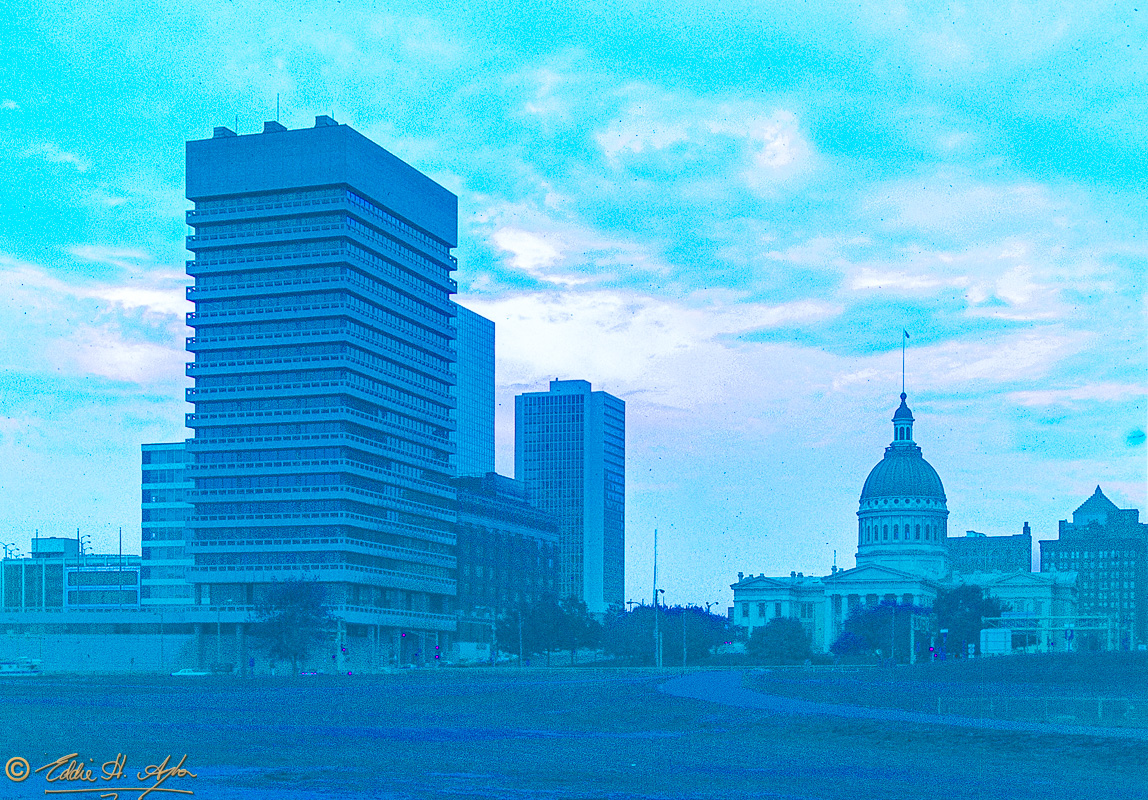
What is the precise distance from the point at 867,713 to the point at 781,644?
124613 mm

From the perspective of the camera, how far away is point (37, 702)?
66875 mm

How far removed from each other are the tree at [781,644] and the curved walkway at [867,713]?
101 meters

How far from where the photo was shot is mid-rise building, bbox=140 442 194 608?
186375mm

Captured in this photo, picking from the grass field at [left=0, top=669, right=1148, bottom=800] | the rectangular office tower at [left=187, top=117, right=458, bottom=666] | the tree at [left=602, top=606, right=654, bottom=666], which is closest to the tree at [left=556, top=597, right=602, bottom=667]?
the tree at [left=602, top=606, right=654, bottom=666]

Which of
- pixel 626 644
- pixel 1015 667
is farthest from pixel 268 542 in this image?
pixel 1015 667

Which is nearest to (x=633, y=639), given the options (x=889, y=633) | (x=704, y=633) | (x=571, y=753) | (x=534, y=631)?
(x=704, y=633)

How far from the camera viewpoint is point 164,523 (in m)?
191

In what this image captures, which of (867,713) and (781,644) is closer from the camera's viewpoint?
(867,713)

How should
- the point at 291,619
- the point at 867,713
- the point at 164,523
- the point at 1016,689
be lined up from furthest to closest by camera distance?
the point at 164,523, the point at 291,619, the point at 1016,689, the point at 867,713

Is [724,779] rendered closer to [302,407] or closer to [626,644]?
[302,407]

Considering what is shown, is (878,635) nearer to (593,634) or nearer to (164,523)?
(593,634)

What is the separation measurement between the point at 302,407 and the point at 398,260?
20742mm

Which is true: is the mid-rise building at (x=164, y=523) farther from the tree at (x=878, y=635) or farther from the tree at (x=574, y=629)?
the tree at (x=878, y=635)

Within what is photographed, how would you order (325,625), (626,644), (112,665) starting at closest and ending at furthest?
(325,625)
(112,665)
(626,644)
